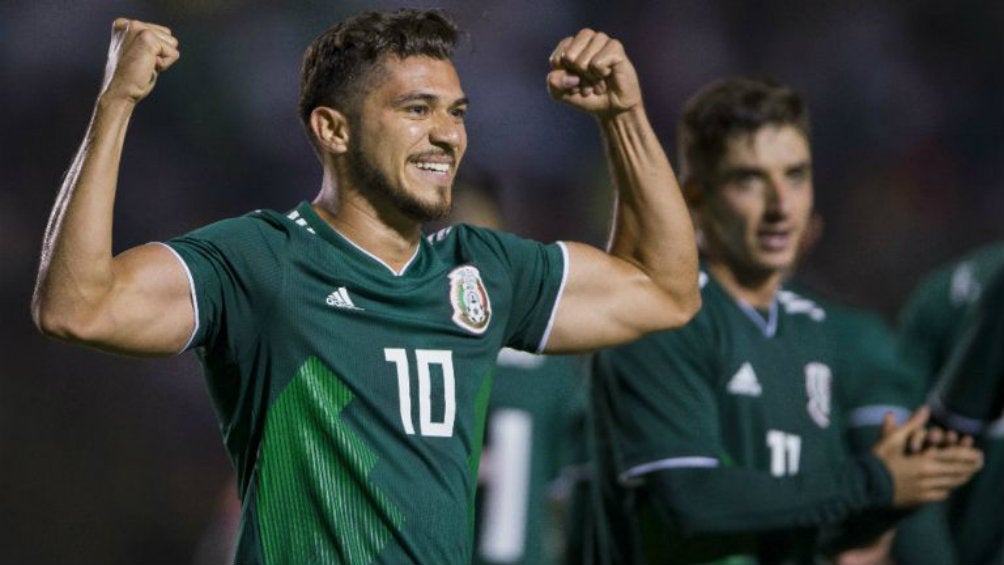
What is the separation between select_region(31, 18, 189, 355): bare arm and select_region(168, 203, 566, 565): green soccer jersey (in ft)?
0.21

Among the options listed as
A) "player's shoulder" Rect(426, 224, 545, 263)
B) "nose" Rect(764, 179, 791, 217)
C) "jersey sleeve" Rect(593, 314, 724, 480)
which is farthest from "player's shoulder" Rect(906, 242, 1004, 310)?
"player's shoulder" Rect(426, 224, 545, 263)

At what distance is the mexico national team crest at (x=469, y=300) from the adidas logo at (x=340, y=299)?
227mm

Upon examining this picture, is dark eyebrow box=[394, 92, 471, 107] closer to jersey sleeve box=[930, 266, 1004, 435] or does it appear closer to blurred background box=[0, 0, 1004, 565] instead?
jersey sleeve box=[930, 266, 1004, 435]

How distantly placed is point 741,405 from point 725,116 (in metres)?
0.79

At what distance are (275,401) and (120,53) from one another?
0.68 meters

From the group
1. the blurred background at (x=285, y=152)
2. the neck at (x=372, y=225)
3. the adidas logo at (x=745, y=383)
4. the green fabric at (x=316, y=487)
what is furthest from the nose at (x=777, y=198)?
the blurred background at (x=285, y=152)

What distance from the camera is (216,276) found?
9.98 feet

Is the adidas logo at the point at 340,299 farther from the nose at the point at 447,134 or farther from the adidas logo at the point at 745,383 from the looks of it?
the adidas logo at the point at 745,383

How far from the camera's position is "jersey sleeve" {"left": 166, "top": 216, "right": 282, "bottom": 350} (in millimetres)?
3010

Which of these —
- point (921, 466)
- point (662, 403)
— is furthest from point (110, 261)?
point (921, 466)

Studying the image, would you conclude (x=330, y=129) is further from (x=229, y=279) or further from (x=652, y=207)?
(x=652, y=207)

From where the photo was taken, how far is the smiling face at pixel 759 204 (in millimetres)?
4297

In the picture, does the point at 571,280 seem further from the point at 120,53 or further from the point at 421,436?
the point at 120,53

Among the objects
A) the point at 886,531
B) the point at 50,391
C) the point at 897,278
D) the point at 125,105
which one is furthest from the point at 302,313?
the point at 897,278
